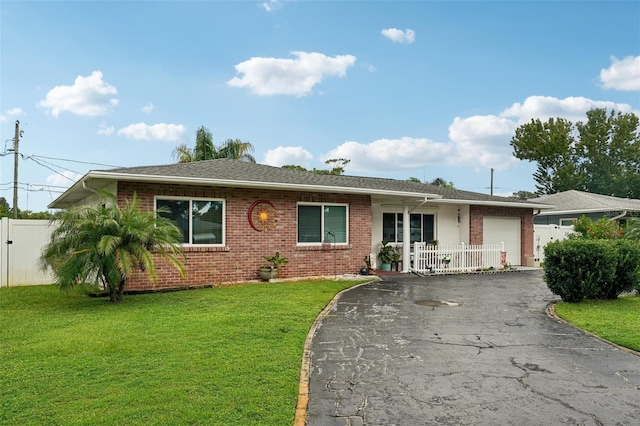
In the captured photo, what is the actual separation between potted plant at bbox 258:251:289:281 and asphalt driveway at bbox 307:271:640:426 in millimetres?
3881

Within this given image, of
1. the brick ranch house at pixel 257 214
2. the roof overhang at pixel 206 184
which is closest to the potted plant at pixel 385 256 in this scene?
the brick ranch house at pixel 257 214

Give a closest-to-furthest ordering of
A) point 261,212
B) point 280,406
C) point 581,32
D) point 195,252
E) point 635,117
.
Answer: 1. point 280,406
2. point 195,252
3. point 261,212
4. point 581,32
5. point 635,117

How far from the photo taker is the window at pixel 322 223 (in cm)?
1346

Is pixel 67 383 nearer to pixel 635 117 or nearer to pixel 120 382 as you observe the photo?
pixel 120 382

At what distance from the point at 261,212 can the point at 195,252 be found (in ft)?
7.01

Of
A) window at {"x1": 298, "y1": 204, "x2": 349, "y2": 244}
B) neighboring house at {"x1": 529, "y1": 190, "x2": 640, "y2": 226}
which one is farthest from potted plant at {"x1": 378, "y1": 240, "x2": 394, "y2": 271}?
neighboring house at {"x1": 529, "y1": 190, "x2": 640, "y2": 226}

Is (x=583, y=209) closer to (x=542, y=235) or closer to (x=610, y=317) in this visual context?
(x=542, y=235)

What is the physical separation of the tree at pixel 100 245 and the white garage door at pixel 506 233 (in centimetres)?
1358

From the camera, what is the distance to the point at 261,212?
12.6m

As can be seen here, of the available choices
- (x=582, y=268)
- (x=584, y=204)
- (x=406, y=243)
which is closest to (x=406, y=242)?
(x=406, y=243)

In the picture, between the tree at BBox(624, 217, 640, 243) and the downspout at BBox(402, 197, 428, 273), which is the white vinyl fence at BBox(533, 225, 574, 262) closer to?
the tree at BBox(624, 217, 640, 243)

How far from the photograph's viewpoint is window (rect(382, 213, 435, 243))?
16469 mm

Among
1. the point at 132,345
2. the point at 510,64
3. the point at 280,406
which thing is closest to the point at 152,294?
the point at 132,345

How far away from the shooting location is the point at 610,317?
8.06m
